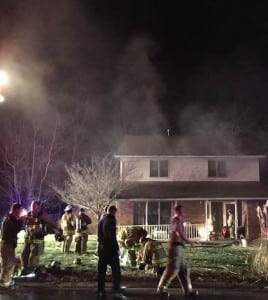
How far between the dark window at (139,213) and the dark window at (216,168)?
439 cm

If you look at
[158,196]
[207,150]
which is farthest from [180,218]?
[207,150]

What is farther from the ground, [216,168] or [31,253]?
[216,168]

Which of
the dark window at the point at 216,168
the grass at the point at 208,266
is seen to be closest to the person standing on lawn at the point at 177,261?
the grass at the point at 208,266

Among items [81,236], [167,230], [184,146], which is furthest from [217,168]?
[81,236]

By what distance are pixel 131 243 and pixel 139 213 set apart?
14.1m

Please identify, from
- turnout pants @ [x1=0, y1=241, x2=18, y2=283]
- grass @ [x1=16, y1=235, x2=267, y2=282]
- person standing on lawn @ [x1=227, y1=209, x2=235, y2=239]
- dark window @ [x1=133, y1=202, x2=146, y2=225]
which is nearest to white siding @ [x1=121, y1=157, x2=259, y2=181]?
dark window @ [x1=133, y1=202, x2=146, y2=225]

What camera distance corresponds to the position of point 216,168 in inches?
1094

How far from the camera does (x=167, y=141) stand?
99.4 ft

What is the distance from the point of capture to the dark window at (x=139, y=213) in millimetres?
26625

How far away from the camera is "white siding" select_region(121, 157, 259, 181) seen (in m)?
27.5

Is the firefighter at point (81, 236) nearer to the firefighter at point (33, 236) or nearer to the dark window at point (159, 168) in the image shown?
the firefighter at point (33, 236)

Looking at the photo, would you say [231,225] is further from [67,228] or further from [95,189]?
[67,228]

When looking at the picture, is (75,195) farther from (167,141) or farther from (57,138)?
(57,138)

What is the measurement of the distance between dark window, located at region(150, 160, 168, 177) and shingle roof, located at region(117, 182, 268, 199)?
670 mm
